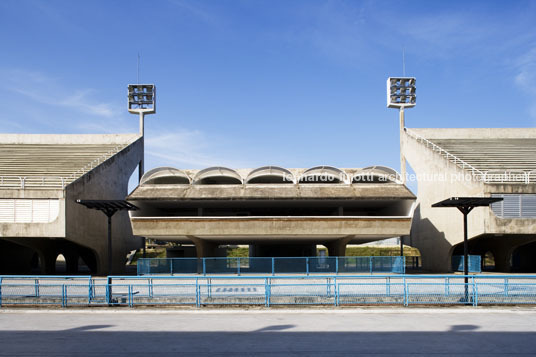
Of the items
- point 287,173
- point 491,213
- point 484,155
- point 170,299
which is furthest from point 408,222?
point 170,299

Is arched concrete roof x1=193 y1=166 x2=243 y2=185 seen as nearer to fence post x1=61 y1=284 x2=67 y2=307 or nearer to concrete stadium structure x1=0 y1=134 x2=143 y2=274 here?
concrete stadium structure x1=0 y1=134 x2=143 y2=274

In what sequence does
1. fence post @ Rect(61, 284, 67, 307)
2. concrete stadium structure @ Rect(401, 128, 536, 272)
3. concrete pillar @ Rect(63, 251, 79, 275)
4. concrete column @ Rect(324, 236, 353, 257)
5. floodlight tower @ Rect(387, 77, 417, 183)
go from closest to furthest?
fence post @ Rect(61, 284, 67, 307), concrete stadium structure @ Rect(401, 128, 536, 272), concrete column @ Rect(324, 236, 353, 257), concrete pillar @ Rect(63, 251, 79, 275), floodlight tower @ Rect(387, 77, 417, 183)

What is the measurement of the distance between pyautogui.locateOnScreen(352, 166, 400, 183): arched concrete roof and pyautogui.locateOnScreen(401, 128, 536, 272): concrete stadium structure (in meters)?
4.50

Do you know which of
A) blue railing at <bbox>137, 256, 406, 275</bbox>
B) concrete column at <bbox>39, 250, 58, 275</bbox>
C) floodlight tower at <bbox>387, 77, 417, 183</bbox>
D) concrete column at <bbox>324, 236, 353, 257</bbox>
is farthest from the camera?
floodlight tower at <bbox>387, 77, 417, 183</bbox>

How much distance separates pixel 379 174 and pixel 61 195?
74.9ft

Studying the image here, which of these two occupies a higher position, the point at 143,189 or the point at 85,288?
the point at 143,189

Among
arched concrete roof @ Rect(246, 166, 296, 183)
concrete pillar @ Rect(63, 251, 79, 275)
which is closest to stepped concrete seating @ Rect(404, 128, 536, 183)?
arched concrete roof @ Rect(246, 166, 296, 183)

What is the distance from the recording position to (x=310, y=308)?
16.2 meters

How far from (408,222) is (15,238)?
1063 inches

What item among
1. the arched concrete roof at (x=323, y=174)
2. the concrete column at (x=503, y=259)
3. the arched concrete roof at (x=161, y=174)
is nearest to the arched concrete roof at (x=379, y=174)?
the arched concrete roof at (x=323, y=174)

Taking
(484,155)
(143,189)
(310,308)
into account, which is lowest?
(310,308)

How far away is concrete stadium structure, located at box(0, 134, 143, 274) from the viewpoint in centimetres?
2961

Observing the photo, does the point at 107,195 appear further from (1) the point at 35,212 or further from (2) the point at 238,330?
(2) the point at 238,330

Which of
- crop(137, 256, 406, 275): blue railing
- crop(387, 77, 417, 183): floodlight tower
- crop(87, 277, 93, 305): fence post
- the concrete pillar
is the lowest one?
the concrete pillar
